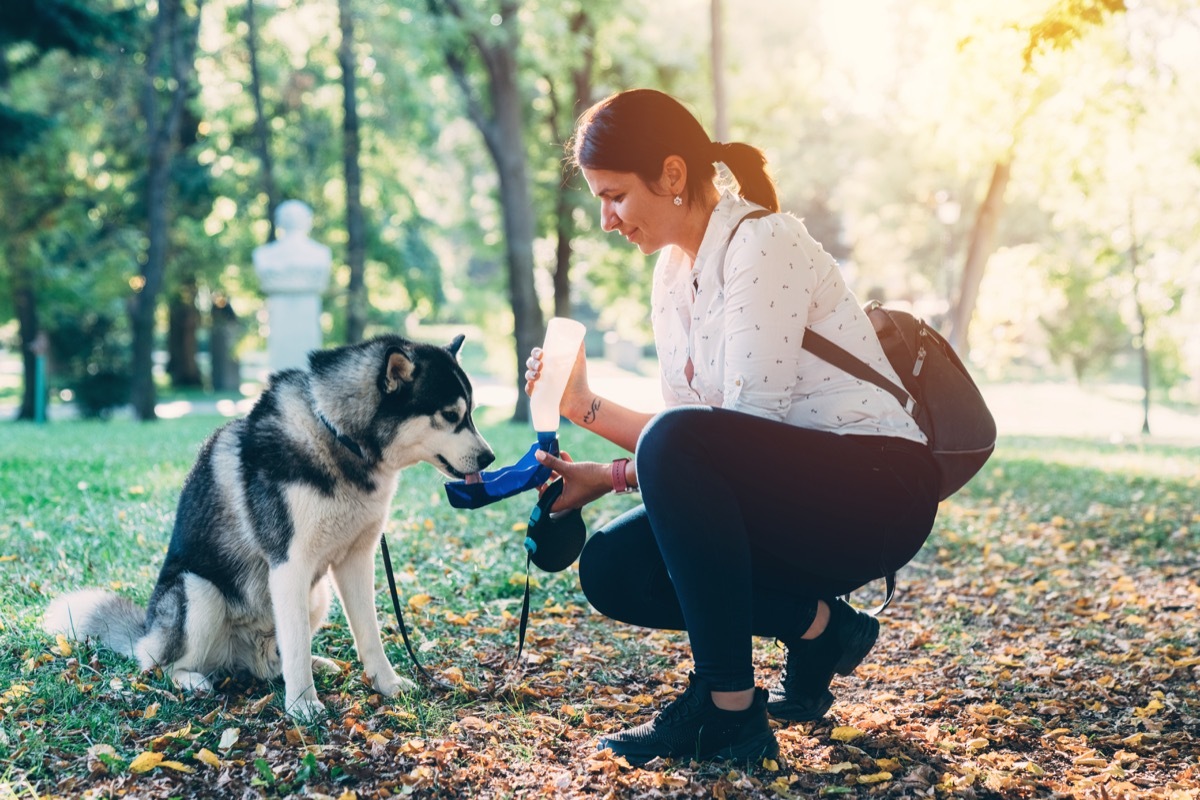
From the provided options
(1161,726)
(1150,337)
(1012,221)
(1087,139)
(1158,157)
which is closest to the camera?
(1161,726)

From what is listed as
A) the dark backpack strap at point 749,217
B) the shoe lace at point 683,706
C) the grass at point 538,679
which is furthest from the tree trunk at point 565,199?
the shoe lace at point 683,706

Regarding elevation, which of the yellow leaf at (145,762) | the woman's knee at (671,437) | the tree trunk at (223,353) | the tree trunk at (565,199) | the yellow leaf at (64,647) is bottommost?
the tree trunk at (223,353)

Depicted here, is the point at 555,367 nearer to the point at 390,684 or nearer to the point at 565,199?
the point at 390,684

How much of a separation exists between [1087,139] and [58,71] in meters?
18.8

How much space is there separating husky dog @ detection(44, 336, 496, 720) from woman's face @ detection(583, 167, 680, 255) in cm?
91

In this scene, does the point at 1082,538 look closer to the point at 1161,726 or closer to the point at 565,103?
the point at 1161,726

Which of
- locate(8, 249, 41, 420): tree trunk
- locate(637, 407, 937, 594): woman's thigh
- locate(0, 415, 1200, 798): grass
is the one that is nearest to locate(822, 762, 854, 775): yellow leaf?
locate(0, 415, 1200, 798): grass

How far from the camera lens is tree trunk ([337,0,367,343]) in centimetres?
1719

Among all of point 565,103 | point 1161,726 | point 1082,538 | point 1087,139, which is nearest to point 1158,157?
point 1087,139

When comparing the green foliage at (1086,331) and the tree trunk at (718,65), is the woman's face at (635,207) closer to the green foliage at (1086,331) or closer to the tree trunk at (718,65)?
the tree trunk at (718,65)

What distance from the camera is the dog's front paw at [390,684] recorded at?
371 centimetres

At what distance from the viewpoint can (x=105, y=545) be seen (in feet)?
18.6

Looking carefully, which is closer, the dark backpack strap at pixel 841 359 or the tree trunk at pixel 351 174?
the dark backpack strap at pixel 841 359

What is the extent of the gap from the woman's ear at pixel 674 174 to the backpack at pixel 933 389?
0.22 meters
